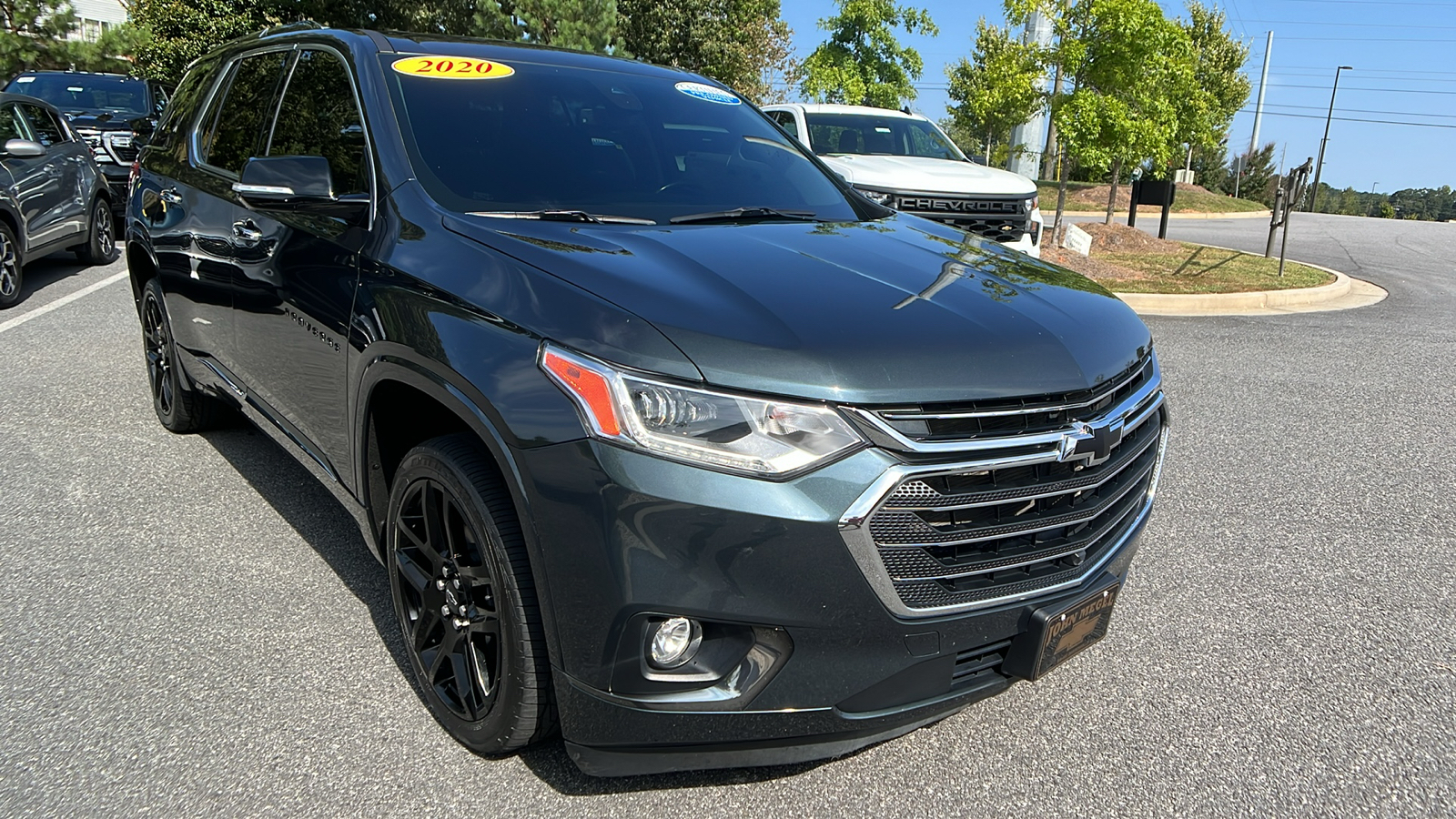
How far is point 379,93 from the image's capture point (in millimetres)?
3162

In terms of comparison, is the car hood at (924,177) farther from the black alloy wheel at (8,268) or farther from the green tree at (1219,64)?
the green tree at (1219,64)

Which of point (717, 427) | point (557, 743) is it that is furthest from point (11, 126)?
point (717, 427)

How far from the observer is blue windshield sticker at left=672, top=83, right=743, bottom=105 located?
4.07 metres

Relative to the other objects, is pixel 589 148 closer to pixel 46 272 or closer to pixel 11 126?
pixel 11 126

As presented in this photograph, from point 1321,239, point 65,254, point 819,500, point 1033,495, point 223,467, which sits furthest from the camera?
point 1321,239

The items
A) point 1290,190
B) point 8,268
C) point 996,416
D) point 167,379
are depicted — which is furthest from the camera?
point 1290,190

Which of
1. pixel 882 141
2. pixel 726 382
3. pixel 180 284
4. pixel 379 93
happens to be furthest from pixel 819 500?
pixel 882 141

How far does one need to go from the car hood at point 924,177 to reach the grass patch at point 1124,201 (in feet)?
60.0

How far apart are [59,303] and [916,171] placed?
764 cm

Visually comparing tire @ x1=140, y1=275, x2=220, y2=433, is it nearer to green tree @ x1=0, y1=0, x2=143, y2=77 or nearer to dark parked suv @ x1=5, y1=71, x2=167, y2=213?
dark parked suv @ x1=5, y1=71, x2=167, y2=213

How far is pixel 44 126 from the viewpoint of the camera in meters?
9.83

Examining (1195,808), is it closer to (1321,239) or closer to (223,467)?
(223,467)

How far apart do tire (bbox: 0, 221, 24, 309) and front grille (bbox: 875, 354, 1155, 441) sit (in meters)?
8.75

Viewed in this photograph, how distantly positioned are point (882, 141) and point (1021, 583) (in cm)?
987
